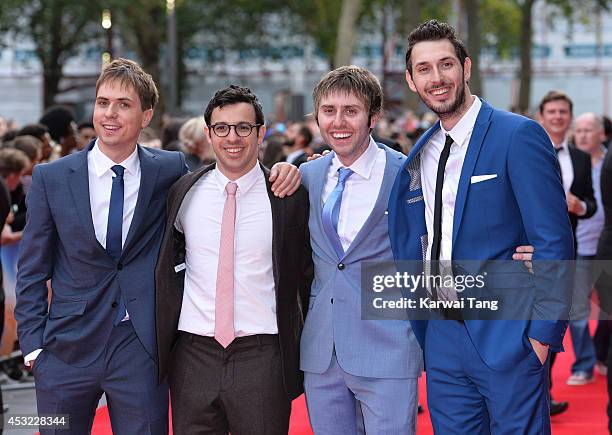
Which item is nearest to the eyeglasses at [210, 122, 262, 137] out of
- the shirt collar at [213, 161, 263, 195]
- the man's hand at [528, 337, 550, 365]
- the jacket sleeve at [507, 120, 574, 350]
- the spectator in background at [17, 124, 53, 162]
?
the shirt collar at [213, 161, 263, 195]

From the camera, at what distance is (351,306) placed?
4.64 metres

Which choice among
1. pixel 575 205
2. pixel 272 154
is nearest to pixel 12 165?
pixel 272 154

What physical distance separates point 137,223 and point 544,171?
5.70 ft

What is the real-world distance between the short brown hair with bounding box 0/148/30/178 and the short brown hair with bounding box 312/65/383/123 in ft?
13.2

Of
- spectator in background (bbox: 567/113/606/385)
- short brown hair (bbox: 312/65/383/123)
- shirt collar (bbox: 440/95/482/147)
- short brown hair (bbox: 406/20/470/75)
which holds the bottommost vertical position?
spectator in background (bbox: 567/113/606/385)

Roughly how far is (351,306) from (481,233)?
70 cm

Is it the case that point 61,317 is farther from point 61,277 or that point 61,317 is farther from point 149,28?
point 149,28

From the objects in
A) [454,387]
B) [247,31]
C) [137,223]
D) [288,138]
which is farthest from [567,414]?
[247,31]

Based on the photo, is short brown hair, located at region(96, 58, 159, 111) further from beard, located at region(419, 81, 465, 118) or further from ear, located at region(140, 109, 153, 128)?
beard, located at region(419, 81, 465, 118)

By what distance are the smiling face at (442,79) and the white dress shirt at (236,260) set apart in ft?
2.84

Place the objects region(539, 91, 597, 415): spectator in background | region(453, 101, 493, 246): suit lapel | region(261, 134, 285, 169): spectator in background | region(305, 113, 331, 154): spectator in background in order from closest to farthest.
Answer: region(453, 101, 493, 246): suit lapel → region(305, 113, 331, 154): spectator in background → region(539, 91, 597, 415): spectator in background → region(261, 134, 285, 169): spectator in background

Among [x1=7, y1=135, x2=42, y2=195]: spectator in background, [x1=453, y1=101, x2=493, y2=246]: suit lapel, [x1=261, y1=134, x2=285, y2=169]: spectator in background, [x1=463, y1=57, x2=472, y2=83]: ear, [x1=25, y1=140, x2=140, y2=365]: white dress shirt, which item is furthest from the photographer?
[x1=261, y1=134, x2=285, y2=169]: spectator in background

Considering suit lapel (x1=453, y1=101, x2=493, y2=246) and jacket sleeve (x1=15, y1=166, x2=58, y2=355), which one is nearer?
suit lapel (x1=453, y1=101, x2=493, y2=246)

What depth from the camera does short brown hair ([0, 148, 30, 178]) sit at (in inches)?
319
